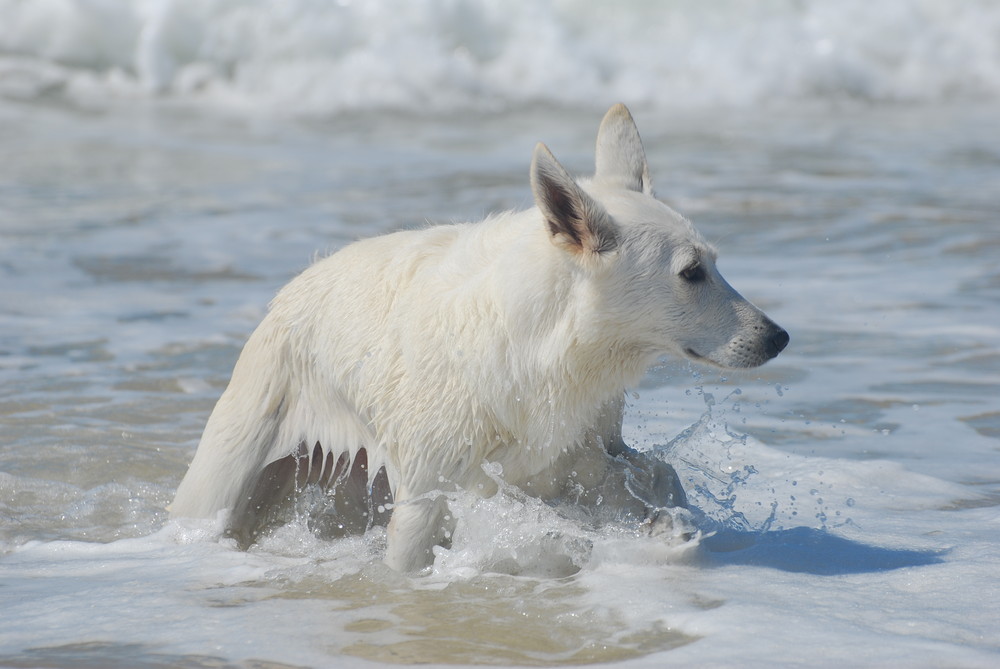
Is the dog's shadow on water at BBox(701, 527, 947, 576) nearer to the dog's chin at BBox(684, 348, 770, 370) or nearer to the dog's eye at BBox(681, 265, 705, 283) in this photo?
the dog's chin at BBox(684, 348, 770, 370)

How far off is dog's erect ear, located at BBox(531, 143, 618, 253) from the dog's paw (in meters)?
1.01

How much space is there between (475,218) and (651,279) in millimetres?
1864

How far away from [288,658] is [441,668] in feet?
1.49

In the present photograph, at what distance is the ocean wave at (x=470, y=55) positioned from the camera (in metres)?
A: 19.6

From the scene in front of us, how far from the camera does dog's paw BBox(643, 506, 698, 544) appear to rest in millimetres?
4520

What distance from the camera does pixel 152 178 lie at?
43.3ft

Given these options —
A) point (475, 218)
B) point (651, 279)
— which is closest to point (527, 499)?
point (651, 279)

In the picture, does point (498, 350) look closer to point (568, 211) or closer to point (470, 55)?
point (568, 211)

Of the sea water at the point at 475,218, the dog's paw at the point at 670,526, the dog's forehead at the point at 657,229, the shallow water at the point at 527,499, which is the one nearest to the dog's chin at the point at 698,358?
the dog's forehead at the point at 657,229

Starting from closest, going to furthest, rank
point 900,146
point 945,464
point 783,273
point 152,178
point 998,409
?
point 945,464 → point 998,409 → point 783,273 → point 152,178 → point 900,146

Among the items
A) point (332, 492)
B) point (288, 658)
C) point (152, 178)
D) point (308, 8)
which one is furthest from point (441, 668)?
point (308, 8)

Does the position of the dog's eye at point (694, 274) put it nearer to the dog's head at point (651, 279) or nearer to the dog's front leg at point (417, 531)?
the dog's head at point (651, 279)

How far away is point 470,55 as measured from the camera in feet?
67.9

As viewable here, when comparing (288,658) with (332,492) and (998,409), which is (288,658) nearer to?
(332,492)
